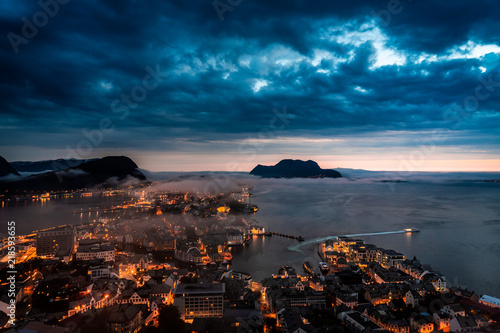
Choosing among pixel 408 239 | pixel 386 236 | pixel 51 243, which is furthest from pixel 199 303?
pixel 386 236

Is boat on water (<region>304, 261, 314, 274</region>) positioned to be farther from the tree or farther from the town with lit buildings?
the tree

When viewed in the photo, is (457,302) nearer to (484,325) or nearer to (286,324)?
(484,325)

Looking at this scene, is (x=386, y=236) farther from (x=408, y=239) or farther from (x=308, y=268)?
(x=308, y=268)

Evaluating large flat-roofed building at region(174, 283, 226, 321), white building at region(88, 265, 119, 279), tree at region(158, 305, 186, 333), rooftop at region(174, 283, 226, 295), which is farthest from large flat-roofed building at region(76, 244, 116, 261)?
tree at region(158, 305, 186, 333)

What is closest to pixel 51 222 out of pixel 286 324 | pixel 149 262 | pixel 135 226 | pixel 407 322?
pixel 135 226

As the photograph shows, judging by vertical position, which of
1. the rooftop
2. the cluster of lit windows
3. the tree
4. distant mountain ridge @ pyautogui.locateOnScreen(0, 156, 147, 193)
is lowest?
the cluster of lit windows

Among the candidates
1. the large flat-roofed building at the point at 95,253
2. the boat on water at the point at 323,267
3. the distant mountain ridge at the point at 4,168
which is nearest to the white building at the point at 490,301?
the boat on water at the point at 323,267
